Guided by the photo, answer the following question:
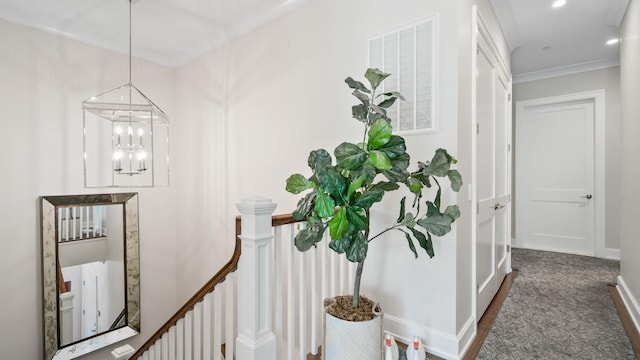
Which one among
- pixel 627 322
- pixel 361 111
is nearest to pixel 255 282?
pixel 361 111

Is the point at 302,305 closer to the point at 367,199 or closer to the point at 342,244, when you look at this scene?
the point at 342,244

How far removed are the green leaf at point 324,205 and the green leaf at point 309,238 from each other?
190 millimetres

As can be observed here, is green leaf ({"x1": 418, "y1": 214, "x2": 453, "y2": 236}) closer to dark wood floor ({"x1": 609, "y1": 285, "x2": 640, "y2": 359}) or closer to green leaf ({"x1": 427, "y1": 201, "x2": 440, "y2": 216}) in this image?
green leaf ({"x1": 427, "y1": 201, "x2": 440, "y2": 216})

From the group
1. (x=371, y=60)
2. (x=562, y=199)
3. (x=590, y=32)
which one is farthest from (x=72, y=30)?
(x=562, y=199)

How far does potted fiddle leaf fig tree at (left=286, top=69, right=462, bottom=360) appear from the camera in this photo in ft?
4.33

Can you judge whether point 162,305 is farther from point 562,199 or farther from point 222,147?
point 562,199

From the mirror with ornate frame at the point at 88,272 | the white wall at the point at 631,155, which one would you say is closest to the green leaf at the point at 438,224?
the white wall at the point at 631,155

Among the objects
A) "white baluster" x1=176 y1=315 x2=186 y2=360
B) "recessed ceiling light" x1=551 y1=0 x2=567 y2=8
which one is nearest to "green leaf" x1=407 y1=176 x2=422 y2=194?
"white baluster" x1=176 y1=315 x2=186 y2=360

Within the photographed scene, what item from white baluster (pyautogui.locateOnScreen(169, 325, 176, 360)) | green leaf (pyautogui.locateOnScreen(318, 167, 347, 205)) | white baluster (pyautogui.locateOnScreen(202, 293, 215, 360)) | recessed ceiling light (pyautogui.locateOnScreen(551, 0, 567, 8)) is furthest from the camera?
recessed ceiling light (pyautogui.locateOnScreen(551, 0, 567, 8))

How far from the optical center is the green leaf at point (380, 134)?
131 cm

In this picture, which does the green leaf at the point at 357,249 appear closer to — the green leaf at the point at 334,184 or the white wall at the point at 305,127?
the green leaf at the point at 334,184

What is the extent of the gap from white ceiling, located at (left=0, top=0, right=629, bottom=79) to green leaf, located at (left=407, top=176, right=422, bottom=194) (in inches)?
81.6

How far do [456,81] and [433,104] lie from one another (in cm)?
18

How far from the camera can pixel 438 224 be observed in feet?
5.00
